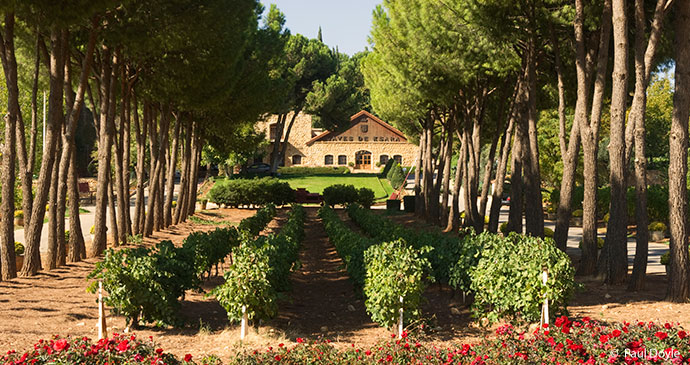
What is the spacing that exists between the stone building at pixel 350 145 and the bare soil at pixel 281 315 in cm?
5377

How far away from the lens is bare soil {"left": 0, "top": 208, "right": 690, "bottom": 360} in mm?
7777

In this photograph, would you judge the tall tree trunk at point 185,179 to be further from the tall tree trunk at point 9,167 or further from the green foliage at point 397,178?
the green foliage at point 397,178

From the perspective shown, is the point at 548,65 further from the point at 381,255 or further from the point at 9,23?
the point at 9,23

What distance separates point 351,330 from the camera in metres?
8.62

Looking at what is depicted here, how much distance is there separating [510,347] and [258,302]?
3234 millimetres

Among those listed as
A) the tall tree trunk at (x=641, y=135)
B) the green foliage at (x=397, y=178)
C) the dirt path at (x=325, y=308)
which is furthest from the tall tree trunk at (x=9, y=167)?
the green foliage at (x=397, y=178)

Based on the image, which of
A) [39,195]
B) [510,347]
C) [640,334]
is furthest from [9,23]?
[640,334]

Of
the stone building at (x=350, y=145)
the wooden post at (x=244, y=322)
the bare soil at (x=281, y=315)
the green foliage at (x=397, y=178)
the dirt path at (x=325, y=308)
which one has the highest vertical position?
the stone building at (x=350, y=145)

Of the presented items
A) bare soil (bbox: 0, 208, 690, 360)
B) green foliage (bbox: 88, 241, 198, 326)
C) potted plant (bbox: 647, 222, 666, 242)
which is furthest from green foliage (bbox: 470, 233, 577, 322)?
potted plant (bbox: 647, 222, 666, 242)

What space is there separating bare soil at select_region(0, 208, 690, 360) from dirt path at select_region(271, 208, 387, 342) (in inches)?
0.6

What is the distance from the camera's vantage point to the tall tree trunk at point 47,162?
460 inches

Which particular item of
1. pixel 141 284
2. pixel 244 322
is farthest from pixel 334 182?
pixel 244 322

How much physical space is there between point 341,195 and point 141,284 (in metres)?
26.1

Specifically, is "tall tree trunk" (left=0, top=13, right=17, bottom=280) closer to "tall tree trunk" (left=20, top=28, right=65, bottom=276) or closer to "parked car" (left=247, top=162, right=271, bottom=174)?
"tall tree trunk" (left=20, top=28, right=65, bottom=276)
